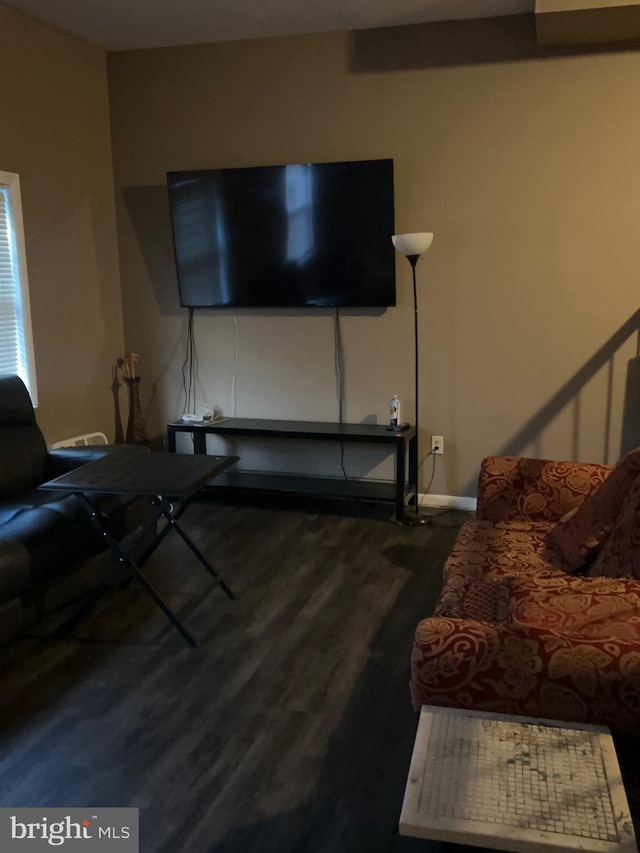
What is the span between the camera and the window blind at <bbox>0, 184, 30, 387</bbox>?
4.09m

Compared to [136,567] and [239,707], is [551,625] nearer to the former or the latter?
[239,707]

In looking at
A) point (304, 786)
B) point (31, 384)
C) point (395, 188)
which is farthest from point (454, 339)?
point (304, 786)

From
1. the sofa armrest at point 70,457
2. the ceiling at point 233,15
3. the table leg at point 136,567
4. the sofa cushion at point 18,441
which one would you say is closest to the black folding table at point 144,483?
the table leg at point 136,567

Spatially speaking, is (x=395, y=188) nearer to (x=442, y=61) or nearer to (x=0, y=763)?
(x=442, y=61)

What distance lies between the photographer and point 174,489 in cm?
284

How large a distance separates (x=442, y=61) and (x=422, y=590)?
2.90m

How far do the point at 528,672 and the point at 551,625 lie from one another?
0.16 m

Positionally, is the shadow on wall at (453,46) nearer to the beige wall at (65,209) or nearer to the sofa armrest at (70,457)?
the beige wall at (65,209)

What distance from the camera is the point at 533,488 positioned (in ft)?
10.1

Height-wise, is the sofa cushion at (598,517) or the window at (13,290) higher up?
the window at (13,290)

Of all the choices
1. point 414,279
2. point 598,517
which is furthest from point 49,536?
point 414,279

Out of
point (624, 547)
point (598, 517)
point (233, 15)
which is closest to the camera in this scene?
point (624, 547)

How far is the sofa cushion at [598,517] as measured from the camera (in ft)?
8.09

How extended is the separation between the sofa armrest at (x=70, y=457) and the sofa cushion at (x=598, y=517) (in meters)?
2.10
